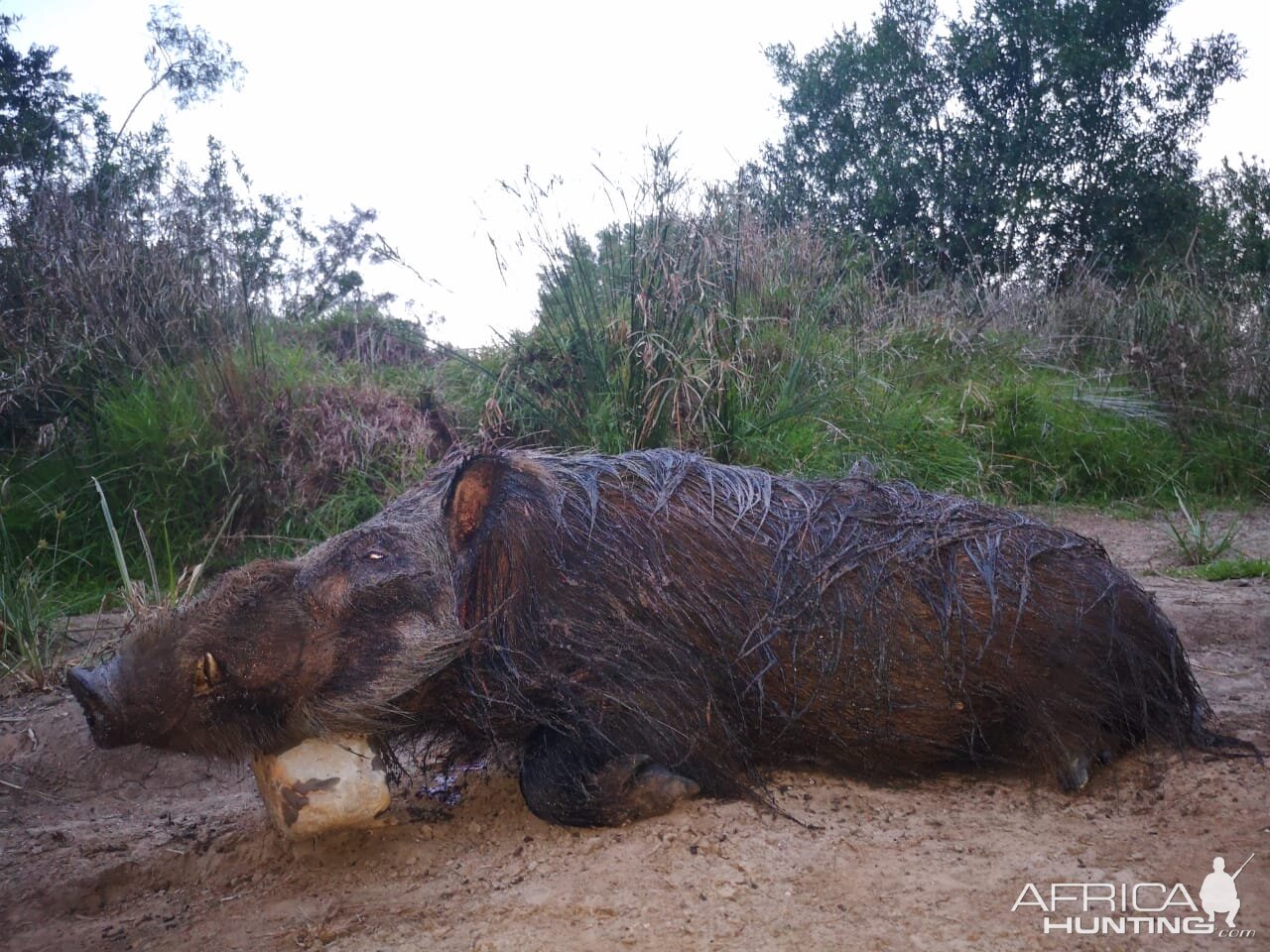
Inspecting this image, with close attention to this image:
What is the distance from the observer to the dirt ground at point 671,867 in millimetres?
2004

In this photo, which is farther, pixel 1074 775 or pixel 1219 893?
pixel 1074 775

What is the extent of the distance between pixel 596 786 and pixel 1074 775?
4.13 ft

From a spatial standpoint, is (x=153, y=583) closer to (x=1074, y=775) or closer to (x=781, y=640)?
(x=781, y=640)

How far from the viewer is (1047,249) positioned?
13.7m

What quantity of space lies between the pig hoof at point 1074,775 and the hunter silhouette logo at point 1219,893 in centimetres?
53

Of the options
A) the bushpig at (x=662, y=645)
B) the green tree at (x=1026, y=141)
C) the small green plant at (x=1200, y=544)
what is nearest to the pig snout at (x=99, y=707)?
the bushpig at (x=662, y=645)

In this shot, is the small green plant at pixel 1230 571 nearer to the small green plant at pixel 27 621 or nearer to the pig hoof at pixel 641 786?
the pig hoof at pixel 641 786

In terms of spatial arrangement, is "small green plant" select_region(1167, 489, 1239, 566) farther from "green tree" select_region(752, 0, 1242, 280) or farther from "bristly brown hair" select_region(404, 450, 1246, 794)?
"green tree" select_region(752, 0, 1242, 280)

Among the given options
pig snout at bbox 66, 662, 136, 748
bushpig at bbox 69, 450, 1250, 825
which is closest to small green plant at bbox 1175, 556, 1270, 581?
bushpig at bbox 69, 450, 1250, 825

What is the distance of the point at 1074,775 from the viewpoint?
2695 mm

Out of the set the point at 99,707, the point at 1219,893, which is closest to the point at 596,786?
the point at 99,707

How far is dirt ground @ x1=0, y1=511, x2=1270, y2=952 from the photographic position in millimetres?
2004

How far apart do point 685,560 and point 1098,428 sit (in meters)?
5.69

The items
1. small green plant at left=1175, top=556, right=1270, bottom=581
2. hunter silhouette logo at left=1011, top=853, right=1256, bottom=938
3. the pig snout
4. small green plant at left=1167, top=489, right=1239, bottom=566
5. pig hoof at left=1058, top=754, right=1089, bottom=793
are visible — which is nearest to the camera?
hunter silhouette logo at left=1011, top=853, right=1256, bottom=938
